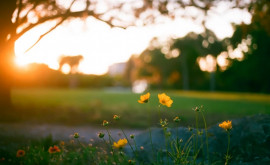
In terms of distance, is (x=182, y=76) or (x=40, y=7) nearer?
(x=40, y=7)

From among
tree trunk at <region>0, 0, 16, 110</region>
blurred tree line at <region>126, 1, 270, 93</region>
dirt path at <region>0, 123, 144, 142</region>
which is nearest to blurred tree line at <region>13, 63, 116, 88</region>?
blurred tree line at <region>126, 1, 270, 93</region>

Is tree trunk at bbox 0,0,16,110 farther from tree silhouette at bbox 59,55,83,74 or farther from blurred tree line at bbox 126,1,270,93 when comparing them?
tree silhouette at bbox 59,55,83,74

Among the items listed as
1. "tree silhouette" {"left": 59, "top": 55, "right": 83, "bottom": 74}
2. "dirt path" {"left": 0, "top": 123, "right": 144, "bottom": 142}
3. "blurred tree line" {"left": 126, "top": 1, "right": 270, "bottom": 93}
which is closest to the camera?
"dirt path" {"left": 0, "top": 123, "right": 144, "bottom": 142}

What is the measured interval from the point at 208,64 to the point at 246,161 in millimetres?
38278

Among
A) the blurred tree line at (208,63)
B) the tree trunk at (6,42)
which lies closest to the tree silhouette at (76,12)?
the tree trunk at (6,42)

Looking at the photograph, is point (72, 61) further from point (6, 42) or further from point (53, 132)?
point (53, 132)

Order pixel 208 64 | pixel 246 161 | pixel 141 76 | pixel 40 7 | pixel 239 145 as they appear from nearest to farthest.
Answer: pixel 246 161 → pixel 239 145 → pixel 40 7 → pixel 208 64 → pixel 141 76

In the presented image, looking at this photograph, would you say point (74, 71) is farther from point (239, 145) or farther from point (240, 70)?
point (239, 145)

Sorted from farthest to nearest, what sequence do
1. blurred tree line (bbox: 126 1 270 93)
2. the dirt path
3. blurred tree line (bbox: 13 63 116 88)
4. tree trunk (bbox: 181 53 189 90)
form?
tree trunk (bbox: 181 53 189 90) → blurred tree line (bbox: 13 63 116 88) → blurred tree line (bbox: 126 1 270 93) → the dirt path

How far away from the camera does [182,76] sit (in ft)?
154

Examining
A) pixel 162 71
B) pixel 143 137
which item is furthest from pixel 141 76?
pixel 143 137

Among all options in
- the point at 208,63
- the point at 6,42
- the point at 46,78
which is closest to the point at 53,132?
the point at 6,42

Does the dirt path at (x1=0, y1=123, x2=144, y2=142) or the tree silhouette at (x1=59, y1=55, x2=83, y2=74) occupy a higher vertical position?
the tree silhouette at (x1=59, y1=55, x2=83, y2=74)

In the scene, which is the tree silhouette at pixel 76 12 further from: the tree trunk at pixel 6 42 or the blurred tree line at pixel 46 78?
the blurred tree line at pixel 46 78
